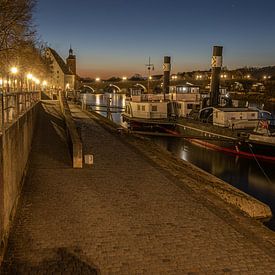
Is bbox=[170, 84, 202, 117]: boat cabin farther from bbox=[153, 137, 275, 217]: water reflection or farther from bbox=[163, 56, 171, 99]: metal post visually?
bbox=[153, 137, 275, 217]: water reflection

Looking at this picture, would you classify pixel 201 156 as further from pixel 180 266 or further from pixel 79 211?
pixel 180 266

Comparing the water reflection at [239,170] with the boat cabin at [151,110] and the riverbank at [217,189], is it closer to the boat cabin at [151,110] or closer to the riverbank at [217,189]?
the riverbank at [217,189]

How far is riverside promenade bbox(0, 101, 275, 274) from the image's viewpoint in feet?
21.7

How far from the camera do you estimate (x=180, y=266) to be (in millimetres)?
6566

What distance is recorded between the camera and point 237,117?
32.0 meters

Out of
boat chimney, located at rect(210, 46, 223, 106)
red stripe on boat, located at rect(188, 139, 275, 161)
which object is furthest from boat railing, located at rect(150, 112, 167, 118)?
red stripe on boat, located at rect(188, 139, 275, 161)

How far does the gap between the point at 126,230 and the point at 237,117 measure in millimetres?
26003

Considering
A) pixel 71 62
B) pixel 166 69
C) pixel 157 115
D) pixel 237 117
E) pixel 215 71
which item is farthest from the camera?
pixel 71 62

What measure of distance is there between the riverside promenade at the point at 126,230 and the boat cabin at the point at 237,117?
64.2ft

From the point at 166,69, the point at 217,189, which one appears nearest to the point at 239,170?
the point at 217,189

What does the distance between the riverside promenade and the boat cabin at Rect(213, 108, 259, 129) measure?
19569 mm

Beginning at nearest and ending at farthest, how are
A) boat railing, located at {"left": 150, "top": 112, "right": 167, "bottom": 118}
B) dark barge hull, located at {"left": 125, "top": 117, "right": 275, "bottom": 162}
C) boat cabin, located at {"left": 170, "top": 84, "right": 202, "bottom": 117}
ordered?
dark barge hull, located at {"left": 125, "top": 117, "right": 275, "bottom": 162}
boat railing, located at {"left": 150, "top": 112, "right": 167, "bottom": 118}
boat cabin, located at {"left": 170, "top": 84, "right": 202, "bottom": 117}

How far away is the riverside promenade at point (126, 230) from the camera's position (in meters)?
6.62

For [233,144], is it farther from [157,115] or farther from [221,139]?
[157,115]
